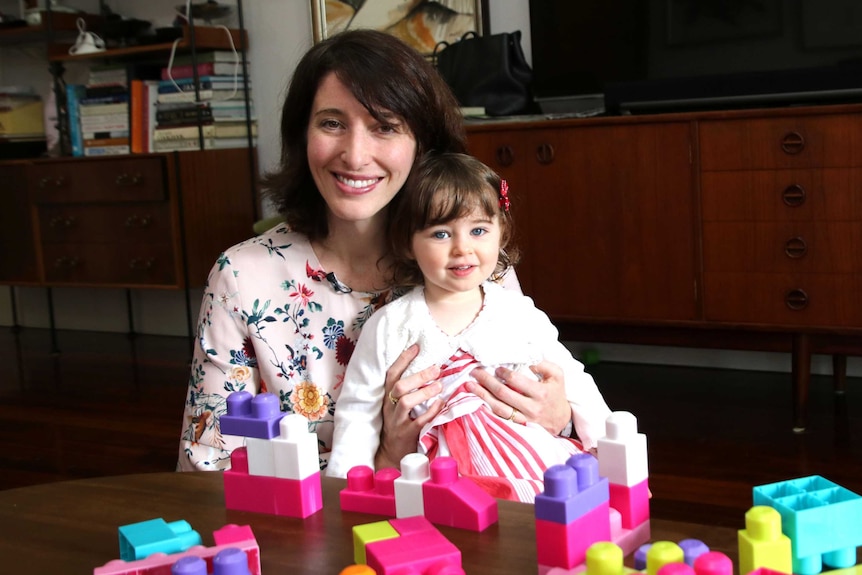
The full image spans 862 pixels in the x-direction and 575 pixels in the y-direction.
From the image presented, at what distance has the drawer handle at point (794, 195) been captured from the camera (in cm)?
266

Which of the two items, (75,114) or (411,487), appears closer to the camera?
(411,487)

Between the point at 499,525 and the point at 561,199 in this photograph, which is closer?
the point at 499,525

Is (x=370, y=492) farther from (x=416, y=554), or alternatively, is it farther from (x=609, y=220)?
(x=609, y=220)

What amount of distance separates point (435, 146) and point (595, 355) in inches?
77.9

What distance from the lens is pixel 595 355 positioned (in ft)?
11.4

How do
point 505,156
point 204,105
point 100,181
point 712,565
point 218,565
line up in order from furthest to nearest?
1. point 100,181
2. point 204,105
3. point 505,156
4. point 218,565
5. point 712,565

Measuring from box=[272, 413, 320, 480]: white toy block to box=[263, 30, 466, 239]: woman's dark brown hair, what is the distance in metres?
0.66

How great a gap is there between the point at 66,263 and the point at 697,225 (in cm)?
269

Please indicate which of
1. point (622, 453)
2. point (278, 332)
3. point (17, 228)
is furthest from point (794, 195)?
point (17, 228)

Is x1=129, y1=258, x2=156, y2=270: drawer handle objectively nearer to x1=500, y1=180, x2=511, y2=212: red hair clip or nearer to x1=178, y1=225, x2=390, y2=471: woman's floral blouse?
A: x1=178, y1=225, x2=390, y2=471: woman's floral blouse

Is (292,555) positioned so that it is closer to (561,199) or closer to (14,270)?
(561,199)

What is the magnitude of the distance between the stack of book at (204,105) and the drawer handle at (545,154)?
4.84ft

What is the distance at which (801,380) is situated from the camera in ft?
8.86

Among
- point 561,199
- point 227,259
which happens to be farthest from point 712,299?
point 227,259
